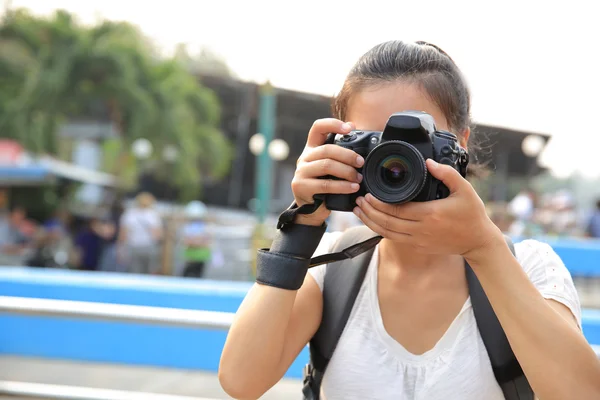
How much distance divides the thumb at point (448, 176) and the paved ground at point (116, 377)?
3.55m

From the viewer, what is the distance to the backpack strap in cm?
133

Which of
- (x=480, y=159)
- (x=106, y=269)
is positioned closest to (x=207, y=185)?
(x=106, y=269)

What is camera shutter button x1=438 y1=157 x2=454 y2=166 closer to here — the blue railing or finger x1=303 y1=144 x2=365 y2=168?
finger x1=303 y1=144 x2=365 y2=168

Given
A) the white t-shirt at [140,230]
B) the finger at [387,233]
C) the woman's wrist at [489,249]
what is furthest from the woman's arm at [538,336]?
the white t-shirt at [140,230]

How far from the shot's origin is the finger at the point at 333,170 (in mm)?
1256

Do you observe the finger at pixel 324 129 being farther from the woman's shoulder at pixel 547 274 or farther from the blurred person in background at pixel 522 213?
the blurred person in background at pixel 522 213

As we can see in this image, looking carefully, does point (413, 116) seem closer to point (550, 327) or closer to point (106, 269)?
point (550, 327)

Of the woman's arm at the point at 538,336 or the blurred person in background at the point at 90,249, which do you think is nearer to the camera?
the woman's arm at the point at 538,336

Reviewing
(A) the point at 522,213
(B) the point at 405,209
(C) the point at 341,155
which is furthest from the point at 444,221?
(A) the point at 522,213

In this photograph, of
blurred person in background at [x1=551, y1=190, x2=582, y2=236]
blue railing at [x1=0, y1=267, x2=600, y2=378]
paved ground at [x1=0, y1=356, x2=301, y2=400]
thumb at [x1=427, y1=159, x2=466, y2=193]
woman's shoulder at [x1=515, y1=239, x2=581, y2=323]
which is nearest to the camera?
thumb at [x1=427, y1=159, x2=466, y2=193]

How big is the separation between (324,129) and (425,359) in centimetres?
51

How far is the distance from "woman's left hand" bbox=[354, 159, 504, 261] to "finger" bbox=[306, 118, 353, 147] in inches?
6.7

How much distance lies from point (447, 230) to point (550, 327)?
0.84ft

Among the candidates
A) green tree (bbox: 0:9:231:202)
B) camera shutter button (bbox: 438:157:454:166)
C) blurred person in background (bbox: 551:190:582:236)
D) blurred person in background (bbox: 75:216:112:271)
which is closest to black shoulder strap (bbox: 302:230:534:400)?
camera shutter button (bbox: 438:157:454:166)
